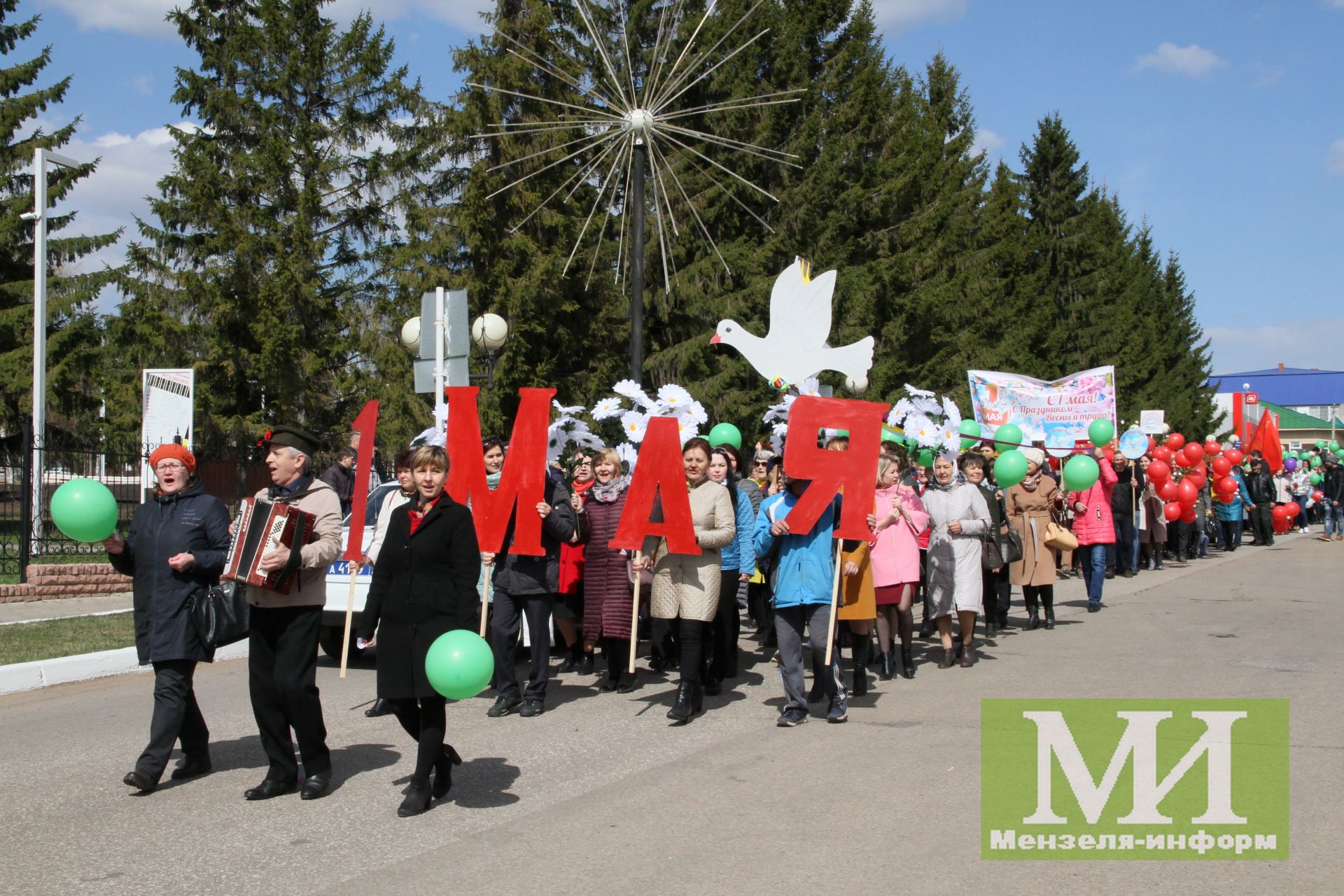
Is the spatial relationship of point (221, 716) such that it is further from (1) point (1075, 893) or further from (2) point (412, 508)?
(1) point (1075, 893)

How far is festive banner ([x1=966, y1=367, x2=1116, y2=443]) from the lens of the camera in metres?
21.9

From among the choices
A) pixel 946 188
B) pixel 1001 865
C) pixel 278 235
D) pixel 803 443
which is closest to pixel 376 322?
pixel 278 235

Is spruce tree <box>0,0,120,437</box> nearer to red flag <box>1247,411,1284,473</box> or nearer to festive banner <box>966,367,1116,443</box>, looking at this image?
festive banner <box>966,367,1116,443</box>

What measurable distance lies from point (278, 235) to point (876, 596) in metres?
21.7

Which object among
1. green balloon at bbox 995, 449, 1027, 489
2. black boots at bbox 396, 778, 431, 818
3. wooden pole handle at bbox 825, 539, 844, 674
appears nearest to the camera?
black boots at bbox 396, 778, 431, 818

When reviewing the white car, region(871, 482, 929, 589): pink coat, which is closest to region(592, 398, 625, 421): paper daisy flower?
the white car

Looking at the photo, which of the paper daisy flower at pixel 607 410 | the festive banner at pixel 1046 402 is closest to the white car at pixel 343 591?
the paper daisy flower at pixel 607 410

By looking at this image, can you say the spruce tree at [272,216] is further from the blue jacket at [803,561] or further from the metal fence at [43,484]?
the blue jacket at [803,561]

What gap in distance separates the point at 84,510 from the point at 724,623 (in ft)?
15.2

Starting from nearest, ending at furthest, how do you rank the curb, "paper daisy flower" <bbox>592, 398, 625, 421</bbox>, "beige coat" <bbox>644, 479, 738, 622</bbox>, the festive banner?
"beige coat" <bbox>644, 479, 738, 622</bbox> → the curb → "paper daisy flower" <bbox>592, 398, 625, 421</bbox> → the festive banner

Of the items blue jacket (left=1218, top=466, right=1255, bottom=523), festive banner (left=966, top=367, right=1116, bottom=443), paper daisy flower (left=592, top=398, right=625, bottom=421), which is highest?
festive banner (left=966, top=367, right=1116, bottom=443)

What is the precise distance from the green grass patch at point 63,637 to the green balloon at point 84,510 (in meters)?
4.09

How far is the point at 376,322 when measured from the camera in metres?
27.5

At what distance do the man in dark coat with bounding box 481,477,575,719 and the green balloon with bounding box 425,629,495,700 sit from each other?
9.37ft
